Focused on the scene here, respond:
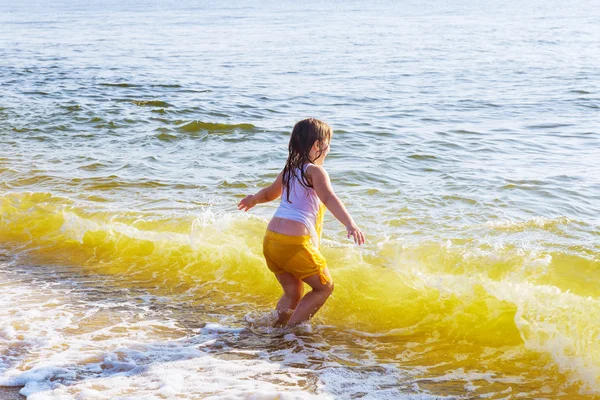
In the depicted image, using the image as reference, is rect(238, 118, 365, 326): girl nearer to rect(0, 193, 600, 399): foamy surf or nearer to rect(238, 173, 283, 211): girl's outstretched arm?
rect(238, 173, 283, 211): girl's outstretched arm

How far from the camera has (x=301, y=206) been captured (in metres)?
4.64

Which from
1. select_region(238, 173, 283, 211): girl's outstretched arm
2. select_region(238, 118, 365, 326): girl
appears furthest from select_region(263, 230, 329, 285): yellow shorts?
select_region(238, 173, 283, 211): girl's outstretched arm

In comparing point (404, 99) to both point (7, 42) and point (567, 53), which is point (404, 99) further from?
point (7, 42)

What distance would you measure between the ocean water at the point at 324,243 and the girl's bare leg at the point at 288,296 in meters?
0.13

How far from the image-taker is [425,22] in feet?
114

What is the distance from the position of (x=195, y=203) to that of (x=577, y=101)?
939 cm

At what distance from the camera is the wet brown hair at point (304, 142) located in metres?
4.56

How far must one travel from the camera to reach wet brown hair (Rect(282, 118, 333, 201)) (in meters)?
4.56

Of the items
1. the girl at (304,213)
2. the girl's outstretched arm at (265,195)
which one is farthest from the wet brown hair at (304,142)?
the girl's outstretched arm at (265,195)

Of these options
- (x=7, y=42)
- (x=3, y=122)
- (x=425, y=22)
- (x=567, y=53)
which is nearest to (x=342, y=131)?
(x=3, y=122)

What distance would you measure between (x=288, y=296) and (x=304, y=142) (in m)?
1.16

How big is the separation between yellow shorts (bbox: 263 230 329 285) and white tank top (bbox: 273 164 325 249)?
10 cm

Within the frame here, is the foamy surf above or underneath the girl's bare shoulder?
Answer: underneath

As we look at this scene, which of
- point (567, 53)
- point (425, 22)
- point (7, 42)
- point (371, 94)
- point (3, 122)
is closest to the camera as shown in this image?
point (3, 122)
